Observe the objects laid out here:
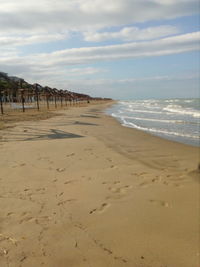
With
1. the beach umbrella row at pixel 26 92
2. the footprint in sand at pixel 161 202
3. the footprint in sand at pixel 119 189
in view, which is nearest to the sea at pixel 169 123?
the footprint in sand at pixel 119 189

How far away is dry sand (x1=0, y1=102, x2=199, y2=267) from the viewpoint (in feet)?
8.63

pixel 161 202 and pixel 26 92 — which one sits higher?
pixel 26 92

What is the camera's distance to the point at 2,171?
208 inches

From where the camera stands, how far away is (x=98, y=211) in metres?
3.59

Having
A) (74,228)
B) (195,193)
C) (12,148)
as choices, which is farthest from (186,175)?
(12,148)

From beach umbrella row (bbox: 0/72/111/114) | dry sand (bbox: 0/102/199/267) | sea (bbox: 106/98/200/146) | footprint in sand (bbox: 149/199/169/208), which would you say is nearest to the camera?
dry sand (bbox: 0/102/199/267)

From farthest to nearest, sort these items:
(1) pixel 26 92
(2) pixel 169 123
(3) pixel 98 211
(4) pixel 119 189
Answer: (1) pixel 26 92 < (2) pixel 169 123 < (4) pixel 119 189 < (3) pixel 98 211

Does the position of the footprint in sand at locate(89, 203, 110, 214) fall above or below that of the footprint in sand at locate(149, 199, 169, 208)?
above

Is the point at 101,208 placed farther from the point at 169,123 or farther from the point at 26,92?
the point at 26,92

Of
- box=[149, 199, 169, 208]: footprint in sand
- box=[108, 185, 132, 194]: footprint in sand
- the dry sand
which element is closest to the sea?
the dry sand

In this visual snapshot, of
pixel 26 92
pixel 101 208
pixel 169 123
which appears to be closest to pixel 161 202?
pixel 101 208

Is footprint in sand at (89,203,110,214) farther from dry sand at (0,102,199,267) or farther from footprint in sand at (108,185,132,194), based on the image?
footprint in sand at (108,185,132,194)

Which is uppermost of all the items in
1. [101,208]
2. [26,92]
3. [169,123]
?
[26,92]

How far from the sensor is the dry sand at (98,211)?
2.63m
